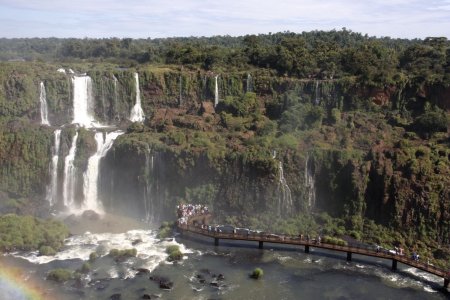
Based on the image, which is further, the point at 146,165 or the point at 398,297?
the point at 146,165

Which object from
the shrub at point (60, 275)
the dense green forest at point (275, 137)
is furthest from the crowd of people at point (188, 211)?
the shrub at point (60, 275)

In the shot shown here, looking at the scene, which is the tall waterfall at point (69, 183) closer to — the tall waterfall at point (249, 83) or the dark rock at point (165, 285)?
the dark rock at point (165, 285)

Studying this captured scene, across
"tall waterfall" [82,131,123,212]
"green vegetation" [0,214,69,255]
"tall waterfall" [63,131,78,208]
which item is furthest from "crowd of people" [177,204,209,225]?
"tall waterfall" [63,131,78,208]

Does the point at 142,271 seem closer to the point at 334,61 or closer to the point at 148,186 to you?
the point at 148,186

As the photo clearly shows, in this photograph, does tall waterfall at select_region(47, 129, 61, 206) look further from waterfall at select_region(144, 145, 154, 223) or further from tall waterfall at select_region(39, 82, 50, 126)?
waterfall at select_region(144, 145, 154, 223)

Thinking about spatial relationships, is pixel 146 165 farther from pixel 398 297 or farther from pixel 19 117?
pixel 398 297

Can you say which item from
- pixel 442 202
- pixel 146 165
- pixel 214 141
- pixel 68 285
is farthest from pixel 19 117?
pixel 442 202

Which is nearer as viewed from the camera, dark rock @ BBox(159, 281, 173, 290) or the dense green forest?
dark rock @ BBox(159, 281, 173, 290)
